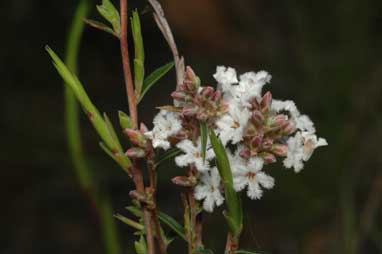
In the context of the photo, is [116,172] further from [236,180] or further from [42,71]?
[236,180]

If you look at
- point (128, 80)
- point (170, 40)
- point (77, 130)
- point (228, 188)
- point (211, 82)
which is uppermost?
point (211, 82)

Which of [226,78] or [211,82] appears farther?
[211,82]

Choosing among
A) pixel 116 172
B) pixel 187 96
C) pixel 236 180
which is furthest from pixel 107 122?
pixel 116 172

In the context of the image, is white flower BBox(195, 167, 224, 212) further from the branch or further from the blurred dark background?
the blurred dark background

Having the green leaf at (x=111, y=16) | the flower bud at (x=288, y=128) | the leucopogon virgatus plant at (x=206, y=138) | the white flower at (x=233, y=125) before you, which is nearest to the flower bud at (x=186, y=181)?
the leucopogon virgatus plant at (x=206, y=138)

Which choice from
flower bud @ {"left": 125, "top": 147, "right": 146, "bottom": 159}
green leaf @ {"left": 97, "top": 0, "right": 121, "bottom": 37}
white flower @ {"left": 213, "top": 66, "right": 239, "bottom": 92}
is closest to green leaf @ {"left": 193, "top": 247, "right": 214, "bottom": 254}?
flower bud @ {"left": 125, "top": 147, "right": 146, "bottom": 159}

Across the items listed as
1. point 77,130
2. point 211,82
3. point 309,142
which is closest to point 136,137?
point 309,142

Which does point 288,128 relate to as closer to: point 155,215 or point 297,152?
point 297,152
